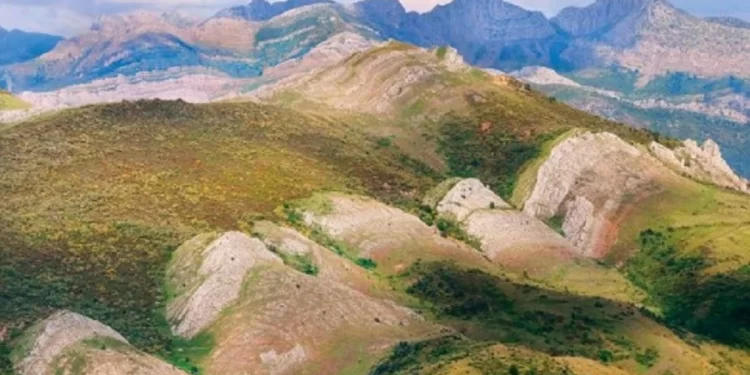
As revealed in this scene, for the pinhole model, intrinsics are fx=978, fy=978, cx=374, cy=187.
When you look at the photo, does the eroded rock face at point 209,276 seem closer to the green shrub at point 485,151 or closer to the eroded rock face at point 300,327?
the eroded rock face at point 300,327

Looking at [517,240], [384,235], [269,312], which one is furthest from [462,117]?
[269,312]

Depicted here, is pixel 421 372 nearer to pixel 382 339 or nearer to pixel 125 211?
pixel 382 339

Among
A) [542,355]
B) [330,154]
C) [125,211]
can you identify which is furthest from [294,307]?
[330,154]

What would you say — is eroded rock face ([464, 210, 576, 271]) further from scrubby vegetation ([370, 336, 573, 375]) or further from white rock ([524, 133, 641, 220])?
scrubby vegetation ([370, 336, 573, 375])

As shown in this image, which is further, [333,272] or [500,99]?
[500,99]

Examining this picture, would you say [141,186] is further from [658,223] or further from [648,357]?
[658,223]
